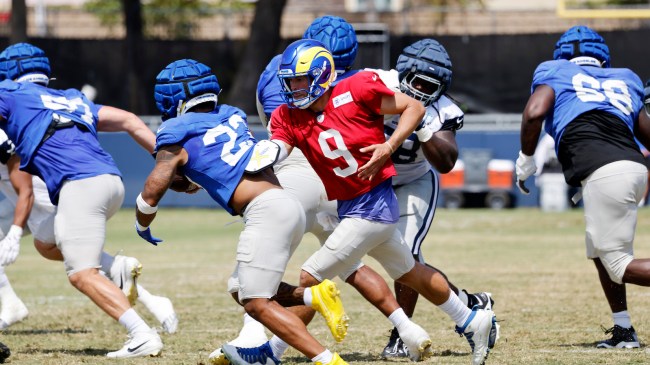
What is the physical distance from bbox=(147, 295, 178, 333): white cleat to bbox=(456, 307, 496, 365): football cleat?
78.1 inches

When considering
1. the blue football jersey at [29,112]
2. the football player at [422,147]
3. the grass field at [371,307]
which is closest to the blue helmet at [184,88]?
the grass field at [371,307]

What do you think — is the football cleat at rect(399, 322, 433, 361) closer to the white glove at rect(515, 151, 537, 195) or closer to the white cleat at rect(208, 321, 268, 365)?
the white cleat at rect(208, 321, 268, 365)

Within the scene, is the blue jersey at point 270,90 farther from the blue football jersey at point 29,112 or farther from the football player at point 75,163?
the blue football jersey at point 29,112

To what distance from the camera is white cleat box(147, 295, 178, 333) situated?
24.4 ft

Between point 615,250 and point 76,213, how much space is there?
3.14m

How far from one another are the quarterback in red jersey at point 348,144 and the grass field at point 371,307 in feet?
2.16

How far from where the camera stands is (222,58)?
24.2 meters

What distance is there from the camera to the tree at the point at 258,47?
75.6 ft

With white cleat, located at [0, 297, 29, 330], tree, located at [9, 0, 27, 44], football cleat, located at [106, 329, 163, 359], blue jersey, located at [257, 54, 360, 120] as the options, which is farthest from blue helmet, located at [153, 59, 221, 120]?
tree, located at [9, 0, 27, 44]

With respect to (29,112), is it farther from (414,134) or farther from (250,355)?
(414,134)

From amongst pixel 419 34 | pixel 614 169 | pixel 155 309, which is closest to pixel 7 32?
pixel 419 34

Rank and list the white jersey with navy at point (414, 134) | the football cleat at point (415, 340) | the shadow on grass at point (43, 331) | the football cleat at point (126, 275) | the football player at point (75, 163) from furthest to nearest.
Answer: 1. the shadow on grass at point (43, 331)
2. the football cleat at point (126, 275)
3. the football player at point (75, 163)
4. the white jersey with navy at point (414, 134)
5. the football cleat at point (415, 340)

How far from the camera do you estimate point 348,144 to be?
19.5ft

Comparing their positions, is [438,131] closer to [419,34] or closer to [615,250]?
[615,250]
